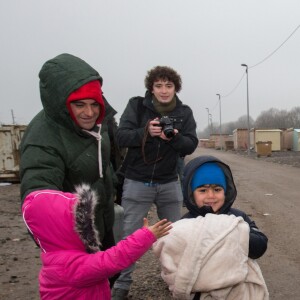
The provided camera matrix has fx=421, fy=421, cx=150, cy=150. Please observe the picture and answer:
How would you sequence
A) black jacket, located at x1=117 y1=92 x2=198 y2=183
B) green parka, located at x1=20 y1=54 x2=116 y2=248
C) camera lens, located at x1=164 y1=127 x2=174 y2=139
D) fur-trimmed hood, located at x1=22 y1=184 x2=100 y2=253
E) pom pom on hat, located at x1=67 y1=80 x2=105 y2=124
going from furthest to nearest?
black jacket, located at x1=117 y1=92 x2=198 y2=183 → camera lens, located at x1=164 y1=127 x2=174 y2=139 → pom pom on hat, located at x1=67 y1=80 x2=105 y2=124 → green parka, located at x1=20 y1=54 x2=116 y2=248 → fur-trimmed hood, located at x1=22 y1=184 x2=100 y2=253

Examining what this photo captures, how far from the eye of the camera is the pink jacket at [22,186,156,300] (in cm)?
172

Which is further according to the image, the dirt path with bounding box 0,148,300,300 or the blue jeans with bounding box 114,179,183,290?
the dirt path with bounding box 0,148,300,300

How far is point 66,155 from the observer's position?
2.04m

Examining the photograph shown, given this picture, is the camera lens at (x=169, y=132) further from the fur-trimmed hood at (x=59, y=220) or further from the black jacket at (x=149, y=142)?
the fur-trimmed hood at (x=59, y=220)

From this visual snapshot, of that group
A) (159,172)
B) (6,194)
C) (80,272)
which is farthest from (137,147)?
(6,194)

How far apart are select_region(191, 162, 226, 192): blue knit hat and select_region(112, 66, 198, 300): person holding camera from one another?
1007mm

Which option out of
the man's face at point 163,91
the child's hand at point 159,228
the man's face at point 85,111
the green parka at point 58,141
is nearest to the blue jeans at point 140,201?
the man's face at point 163,91

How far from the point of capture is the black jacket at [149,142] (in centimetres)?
342

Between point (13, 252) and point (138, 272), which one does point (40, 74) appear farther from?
point (13, 252)

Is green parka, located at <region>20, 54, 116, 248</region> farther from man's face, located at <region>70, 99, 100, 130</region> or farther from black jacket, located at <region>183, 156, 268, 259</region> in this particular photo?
black jacket, located at <region>183, 156, 268, 259</region>

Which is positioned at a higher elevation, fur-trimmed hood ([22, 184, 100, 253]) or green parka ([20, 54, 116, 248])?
green parka ([20, 54, 116, 248])

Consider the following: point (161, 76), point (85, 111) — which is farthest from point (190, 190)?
point (161, 76)

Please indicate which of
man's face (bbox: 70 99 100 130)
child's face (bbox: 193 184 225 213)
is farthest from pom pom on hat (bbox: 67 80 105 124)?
child's face (bbox: 193 184 225 213)

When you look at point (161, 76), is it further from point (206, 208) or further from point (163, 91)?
point (206, 208)
